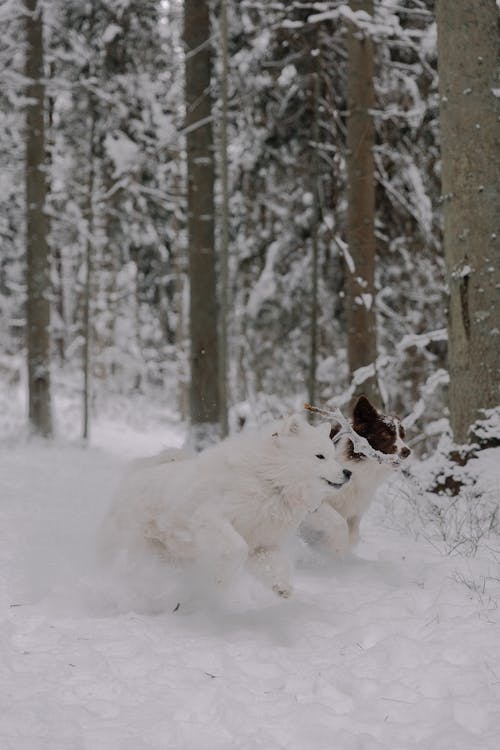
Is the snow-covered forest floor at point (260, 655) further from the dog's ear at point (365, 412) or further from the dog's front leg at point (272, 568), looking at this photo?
the dog's ear at point (365, 412)

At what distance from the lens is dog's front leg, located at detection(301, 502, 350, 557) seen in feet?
16.3

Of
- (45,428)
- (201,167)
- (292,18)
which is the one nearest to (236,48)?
(292,18)

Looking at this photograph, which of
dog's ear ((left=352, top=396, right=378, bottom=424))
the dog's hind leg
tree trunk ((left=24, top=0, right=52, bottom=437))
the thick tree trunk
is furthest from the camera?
tree trunk ((left=24, top=0, right=52, bottom=437))

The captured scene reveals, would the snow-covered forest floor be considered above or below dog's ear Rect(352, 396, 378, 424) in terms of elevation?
below

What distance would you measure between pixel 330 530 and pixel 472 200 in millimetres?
3225

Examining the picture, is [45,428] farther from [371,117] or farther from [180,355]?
[180,355]

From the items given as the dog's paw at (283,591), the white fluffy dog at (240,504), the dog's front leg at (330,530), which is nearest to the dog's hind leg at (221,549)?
the white fluffy dog at (240,504)

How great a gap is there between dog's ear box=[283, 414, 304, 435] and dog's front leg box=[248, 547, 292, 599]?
75 cm

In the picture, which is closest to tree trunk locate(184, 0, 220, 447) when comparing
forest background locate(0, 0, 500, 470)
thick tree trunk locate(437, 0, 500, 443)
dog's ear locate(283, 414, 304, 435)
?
forest background locate(0, 0, 500, 470)

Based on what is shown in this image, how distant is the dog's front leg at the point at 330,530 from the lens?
4977 mm

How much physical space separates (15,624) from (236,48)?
1198 cm

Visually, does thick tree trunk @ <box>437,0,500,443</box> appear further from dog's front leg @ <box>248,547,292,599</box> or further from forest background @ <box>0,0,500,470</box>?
dog's front leg @ <box>248,547,292,599</box>

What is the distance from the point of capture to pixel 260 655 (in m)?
3.43

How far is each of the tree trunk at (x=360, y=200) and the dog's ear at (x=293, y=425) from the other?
4780 millimetres
